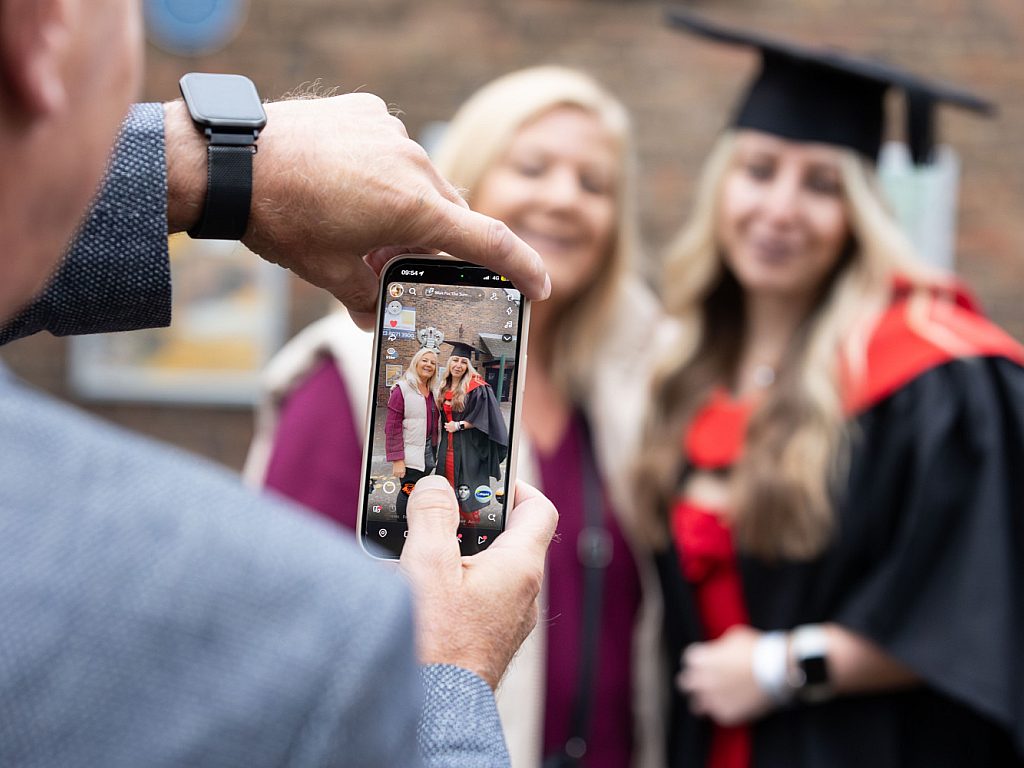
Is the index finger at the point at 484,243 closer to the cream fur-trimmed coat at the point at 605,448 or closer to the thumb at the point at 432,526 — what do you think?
the thumb at the point at 432,526

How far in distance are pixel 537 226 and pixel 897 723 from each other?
1.35m

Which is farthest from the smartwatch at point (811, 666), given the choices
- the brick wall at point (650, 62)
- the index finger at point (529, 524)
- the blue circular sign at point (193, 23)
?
the blue circular sign at point (193, 23)

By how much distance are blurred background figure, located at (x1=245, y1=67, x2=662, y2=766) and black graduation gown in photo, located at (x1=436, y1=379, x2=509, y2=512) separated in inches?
50.9

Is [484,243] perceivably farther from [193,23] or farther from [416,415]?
[193,23]

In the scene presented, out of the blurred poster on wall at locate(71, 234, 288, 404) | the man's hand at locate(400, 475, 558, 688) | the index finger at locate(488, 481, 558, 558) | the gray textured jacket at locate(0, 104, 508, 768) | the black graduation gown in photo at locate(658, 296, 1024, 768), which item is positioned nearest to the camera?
the gray textured jacket at locate(0, 104, 508, 768)

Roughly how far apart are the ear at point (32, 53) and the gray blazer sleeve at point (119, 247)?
1.72 ft

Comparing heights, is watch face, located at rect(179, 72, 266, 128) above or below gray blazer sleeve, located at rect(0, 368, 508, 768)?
above

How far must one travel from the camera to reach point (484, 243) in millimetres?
1144

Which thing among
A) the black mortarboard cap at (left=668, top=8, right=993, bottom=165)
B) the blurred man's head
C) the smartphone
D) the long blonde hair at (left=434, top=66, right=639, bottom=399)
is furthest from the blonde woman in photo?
the black mortarboard cap at (left=668, top=8, right=993, bottom=165)

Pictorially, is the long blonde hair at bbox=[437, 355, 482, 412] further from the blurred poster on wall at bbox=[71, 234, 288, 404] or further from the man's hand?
the blurred poster on wall at bbox=[71, 234, 288, 404]

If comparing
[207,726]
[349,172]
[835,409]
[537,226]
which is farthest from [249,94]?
[835,409]

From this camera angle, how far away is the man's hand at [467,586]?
904 mm

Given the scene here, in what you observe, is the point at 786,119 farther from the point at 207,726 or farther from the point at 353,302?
the point at 207,726

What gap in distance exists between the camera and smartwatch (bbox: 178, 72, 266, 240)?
45.1 inches
